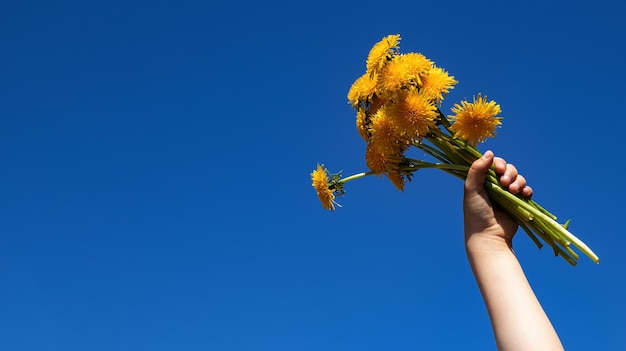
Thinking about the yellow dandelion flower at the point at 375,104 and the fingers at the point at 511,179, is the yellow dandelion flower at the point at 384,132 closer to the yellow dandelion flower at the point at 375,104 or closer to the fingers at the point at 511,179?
the yellow dandelion flower at the point at 375,104

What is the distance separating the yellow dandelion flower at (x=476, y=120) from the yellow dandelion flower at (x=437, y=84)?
116 millimetres

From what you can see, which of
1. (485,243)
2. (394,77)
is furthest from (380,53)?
(485,243)

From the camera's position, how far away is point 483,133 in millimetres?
3633

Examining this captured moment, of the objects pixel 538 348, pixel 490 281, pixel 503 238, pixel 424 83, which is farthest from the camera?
pixel 424 83

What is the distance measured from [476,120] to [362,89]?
72cm

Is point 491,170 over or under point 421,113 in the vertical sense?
under

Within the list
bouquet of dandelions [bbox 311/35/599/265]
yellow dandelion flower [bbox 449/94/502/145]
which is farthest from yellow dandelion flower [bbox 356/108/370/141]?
yellow dandelion flower [bbox 449/94/502/145]

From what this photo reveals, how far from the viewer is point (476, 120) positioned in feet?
11.9

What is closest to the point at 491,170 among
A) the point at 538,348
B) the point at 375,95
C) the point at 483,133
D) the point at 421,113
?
the point at 483,133

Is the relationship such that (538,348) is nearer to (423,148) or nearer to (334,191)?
(423,148)

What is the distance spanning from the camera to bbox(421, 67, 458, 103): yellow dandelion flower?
12.2 ft

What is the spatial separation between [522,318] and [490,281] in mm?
287

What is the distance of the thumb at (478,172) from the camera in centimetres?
353

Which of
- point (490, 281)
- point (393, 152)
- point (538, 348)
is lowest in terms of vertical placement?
point (538, 348)
